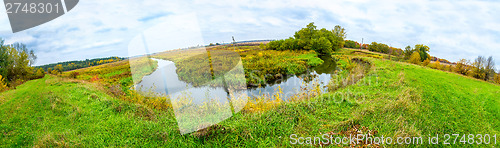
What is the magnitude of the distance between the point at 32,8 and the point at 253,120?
4.65 meters

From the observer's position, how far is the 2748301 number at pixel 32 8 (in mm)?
3275

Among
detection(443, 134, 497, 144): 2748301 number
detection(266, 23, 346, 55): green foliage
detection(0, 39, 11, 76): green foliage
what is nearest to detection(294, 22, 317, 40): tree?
detection(266, 23, 346, 55): green foliage

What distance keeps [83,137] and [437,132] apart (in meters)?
7.73

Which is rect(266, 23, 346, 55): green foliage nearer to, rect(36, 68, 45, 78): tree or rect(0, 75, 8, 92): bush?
rect(36, 68, 45, 78): tree

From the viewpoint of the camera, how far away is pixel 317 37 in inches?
1167

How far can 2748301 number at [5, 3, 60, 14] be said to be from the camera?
10.7ft

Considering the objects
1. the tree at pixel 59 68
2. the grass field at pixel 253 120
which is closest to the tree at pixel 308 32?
the grass field at pixel 253 120

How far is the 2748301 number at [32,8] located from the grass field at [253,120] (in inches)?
96.3

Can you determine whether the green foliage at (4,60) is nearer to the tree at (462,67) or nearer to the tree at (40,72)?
the tree at (40,72)

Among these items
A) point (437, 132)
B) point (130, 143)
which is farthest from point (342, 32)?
point (130, 143)

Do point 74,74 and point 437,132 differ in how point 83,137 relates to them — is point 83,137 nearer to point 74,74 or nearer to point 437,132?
point 74,74

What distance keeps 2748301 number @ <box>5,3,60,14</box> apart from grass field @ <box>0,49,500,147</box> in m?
2.45

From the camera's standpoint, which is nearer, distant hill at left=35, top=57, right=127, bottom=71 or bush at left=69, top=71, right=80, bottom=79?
distant hill at left=35, top=57, right=127, bottom=71

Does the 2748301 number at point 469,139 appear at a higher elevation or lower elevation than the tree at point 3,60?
lower
